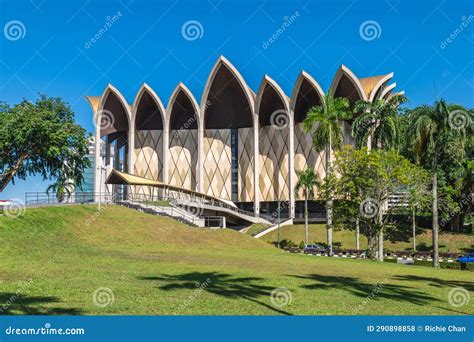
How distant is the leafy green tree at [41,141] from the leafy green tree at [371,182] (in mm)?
22441

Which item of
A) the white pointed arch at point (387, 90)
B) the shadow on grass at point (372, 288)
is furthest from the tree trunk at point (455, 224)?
the shadow on grass at point (372, 288)

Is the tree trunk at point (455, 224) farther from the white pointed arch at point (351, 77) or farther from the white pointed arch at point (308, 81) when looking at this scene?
the white pointed arch at point (308, 81)

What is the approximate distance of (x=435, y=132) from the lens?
112ft

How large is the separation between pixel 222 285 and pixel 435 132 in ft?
82.1

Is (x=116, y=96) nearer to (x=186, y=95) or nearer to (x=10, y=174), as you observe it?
(x=186, y=95)

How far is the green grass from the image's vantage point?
38.5ft

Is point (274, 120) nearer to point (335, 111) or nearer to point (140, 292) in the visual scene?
point (335, 111)

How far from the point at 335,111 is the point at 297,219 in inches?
1420

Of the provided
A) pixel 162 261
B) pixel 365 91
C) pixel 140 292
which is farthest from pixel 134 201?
pixel 365 91

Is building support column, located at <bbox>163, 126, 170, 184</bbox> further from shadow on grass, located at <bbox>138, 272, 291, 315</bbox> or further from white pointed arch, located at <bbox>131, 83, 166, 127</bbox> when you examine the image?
shadow on grass, located at <bbox>138, 272, 291, 315</bbox>

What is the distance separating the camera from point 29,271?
16.2 meters

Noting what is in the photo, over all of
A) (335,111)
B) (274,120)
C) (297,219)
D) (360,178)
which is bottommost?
(297,219)

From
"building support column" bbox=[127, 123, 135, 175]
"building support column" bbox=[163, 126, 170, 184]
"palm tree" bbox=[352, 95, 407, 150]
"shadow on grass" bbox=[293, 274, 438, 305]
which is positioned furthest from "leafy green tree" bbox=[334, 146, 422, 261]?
"building support column" bbox=[127, 123, 135, 175]

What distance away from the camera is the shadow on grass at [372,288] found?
14.9m
